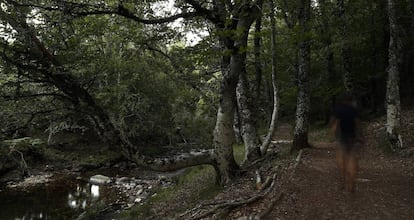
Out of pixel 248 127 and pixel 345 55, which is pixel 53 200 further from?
pixel 345 55

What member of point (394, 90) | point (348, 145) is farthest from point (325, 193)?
point (394, 90)

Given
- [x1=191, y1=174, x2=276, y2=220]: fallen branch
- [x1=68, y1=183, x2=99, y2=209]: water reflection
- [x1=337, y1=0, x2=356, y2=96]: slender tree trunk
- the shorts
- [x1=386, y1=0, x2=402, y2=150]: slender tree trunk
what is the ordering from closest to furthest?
the shorts, [x1=191, y1=174, x2=276, y2=220]: fallen branch, [x1=386, y1=0, x2=402, y2=150]: slender tree trunk, [x1=68, y1=183, x2=99, y2=209]: water reflection, [x1=337, y1=0, x2=356, y2=96]: slender tree trunk

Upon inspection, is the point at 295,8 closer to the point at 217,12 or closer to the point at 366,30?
the point at 217,12

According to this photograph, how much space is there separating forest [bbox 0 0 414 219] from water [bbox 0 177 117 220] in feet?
0.49

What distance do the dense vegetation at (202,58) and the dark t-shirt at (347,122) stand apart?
6.60 ft

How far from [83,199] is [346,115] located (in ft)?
41.6

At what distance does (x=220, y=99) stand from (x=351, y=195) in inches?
161

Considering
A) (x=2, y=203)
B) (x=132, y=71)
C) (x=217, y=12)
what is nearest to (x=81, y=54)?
(x=217, y=12)

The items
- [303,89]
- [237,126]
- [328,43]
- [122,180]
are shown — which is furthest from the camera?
[122,180]

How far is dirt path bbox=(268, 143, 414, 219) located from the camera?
662 centimetres

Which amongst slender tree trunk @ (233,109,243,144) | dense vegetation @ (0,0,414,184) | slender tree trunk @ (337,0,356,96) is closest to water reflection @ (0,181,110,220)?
dense vegetation @ (0,0,414,184)

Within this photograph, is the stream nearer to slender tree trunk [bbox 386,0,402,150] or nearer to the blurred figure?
the blurred figure

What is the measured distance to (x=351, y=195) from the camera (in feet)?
24.3

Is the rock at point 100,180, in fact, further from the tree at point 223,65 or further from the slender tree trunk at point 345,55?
the slender tree trunk at point 345,55
